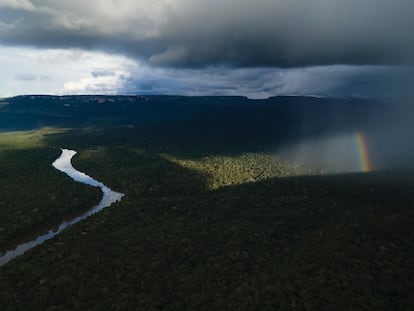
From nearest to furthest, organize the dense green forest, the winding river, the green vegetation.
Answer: the dense green forest
the winding river
the green vegetation

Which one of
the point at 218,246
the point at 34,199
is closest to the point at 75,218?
the point at 34,199

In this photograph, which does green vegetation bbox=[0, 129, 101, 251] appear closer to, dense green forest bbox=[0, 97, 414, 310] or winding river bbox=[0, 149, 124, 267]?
dense green forest bbox=[0, 97, 414, 310]

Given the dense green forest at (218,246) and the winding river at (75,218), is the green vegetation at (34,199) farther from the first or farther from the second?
the winding river at (75,218)

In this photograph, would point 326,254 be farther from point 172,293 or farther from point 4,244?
point 4,244

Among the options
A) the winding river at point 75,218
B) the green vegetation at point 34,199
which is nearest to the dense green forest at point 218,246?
the green vegetation at point 34,199

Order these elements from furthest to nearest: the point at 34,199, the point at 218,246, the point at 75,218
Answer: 1. the point at 34,199
2. the point at 75,218
3. the point at 218,246

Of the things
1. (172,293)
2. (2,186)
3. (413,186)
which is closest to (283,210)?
(172,293)

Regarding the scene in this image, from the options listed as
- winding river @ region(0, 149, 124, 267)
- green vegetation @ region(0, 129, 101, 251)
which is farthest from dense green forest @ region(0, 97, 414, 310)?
winding river @ region(0, 149, 124, 267)

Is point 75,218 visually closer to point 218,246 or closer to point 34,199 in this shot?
point 34,199

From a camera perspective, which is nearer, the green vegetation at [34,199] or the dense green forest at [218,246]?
the dense green forest at [218,246]
